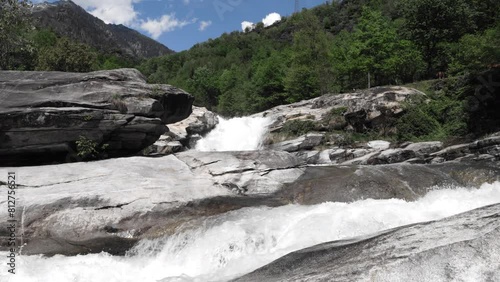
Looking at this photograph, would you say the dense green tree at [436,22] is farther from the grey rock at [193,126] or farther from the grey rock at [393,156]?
the grey rock at [193,126]

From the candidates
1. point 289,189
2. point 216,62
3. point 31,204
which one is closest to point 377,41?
point 289,189

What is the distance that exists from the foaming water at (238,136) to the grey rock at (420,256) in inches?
1099

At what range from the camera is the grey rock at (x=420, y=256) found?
13.6 feet

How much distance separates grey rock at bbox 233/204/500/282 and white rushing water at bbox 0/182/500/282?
286 cm

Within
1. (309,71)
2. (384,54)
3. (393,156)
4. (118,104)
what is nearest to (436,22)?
(384,54)

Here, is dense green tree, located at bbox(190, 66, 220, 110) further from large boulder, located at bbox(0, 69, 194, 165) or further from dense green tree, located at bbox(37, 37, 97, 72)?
large boulder, located at bbox(0, 69, 194, 165)

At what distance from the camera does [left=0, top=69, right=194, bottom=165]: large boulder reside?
1478cm

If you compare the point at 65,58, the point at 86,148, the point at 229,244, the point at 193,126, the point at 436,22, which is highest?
the point at 65,58

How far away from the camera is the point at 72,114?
1515 centimetres

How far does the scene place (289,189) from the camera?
551 inches

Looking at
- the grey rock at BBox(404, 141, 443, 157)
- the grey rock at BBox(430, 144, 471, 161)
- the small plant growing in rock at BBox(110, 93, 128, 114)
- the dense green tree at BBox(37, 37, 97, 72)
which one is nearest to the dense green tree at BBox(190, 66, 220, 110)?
the dense green tree at BBox(37, 37, 97, 72)

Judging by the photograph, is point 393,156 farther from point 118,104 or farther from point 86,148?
point 86,148

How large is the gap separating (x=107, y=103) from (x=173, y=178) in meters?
4.98

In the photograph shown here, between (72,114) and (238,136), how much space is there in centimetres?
2235
